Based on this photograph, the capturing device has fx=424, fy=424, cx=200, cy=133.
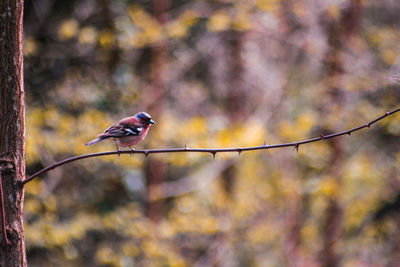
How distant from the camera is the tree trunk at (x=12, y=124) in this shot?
1.78m

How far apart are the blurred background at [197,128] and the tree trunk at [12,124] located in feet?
15.9

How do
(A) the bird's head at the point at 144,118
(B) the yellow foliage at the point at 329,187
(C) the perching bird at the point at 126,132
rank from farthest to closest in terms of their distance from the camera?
(B) the yellow foliage at the point at 329,187, (A) the bird's head at the point at 144,118, (C) the perching bird at the point at 126,132

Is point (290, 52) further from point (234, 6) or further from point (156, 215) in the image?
point (156, 215)

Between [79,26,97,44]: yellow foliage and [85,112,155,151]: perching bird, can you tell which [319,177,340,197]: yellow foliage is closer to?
[85,112,155,151]: perching bird

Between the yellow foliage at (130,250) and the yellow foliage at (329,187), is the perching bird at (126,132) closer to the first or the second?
the yellow foliage at (329,187)

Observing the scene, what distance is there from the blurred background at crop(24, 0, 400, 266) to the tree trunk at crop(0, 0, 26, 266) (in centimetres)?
484

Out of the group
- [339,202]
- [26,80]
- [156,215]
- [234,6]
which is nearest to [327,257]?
[339,202]

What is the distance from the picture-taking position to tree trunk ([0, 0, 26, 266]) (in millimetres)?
1783

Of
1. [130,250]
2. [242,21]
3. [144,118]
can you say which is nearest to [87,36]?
[242,21]

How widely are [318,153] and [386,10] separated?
5.82 metres

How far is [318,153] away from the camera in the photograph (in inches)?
321

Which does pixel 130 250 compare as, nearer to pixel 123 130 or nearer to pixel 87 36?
pixel 87 36

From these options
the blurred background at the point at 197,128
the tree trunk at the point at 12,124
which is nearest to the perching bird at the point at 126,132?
the tree trunk at the point at 12,124

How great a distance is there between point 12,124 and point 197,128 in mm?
5785
